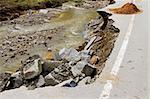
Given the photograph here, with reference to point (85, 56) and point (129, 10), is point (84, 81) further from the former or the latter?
point (129, 10)

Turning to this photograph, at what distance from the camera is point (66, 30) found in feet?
63.0

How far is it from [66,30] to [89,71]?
32.4 feet

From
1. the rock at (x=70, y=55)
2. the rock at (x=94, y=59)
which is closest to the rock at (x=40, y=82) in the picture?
the rock at (x=70, y=55)

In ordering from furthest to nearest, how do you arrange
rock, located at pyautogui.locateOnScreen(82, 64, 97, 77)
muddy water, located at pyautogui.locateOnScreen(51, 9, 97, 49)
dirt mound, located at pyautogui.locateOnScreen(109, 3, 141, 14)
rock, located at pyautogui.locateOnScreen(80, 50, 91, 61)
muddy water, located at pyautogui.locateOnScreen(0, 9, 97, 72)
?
dirt mound, located at pyautogui.locateOnScreen(109, 3, 141, 14), muddy water, located at pyautogui.locateOnScreen(51, 9, 97, 49), muddy water, located at pyautogui.locateOnScreen(0, 9, 97, 72), rock, located at pyautogui.locateOnScreen(80, 50, 91, 61), rock, located at pyautogui.locateOnScreen(82, 64, 97, 77)

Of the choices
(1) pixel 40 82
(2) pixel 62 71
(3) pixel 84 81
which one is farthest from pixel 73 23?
(3) pixel 84 81

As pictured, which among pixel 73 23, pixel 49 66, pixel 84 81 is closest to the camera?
pixel 84 81

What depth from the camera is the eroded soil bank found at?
31.5 ft

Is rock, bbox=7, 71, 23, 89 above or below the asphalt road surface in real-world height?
below

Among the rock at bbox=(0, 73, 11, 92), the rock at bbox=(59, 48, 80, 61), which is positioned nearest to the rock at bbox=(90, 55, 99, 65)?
the rock at bbox=(59, 48, 80, 61)

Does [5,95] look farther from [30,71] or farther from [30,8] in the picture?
[30,8]

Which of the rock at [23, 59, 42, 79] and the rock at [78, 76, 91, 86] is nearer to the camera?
the rock at [78, 76, 91, 86]

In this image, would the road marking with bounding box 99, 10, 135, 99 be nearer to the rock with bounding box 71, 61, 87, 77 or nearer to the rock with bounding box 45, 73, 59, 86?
the rock with bounding box 71, 61, 87, 77

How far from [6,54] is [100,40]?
4147mm

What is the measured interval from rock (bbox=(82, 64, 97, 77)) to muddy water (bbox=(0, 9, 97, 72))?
4225mm
